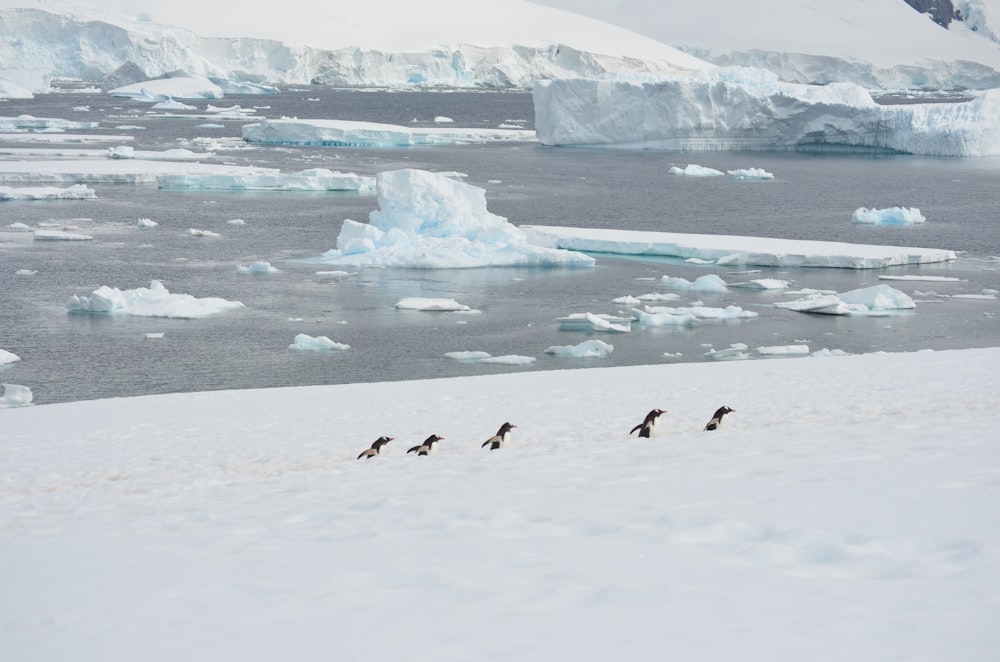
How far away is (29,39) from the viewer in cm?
7188

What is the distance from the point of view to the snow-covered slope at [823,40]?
343 ft

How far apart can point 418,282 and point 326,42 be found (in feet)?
220

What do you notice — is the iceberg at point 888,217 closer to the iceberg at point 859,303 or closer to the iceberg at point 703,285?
the iceberg at point 703,285

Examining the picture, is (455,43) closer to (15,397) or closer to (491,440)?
(15,397)

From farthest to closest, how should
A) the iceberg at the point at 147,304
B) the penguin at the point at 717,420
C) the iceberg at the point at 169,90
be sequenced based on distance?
1. the iceberg at the point at 169,90
2. the iceberg at the point at 147,304
3. the penguin at the point at 717,420

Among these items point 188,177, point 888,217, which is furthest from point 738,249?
point 188,177

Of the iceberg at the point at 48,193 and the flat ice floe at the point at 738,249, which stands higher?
the iceberg at the point at 48,193

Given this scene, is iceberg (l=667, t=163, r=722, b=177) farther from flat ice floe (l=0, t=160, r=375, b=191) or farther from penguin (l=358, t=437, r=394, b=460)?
penguin (l=358, t=437, r=394, b=460)

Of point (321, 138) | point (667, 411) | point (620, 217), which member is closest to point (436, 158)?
point (321, 138)

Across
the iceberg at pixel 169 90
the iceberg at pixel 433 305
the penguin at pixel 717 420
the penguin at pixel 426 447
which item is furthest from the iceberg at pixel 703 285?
the iceberg at pixel 169 90

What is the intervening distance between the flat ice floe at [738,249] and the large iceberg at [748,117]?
2090cm

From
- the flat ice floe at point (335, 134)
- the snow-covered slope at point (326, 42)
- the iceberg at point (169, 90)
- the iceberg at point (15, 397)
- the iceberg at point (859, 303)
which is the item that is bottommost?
the iceberg at point (15, 397)

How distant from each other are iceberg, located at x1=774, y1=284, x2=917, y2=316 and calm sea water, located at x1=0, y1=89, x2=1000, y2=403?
281 mm

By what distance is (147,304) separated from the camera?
1731 centimetres
